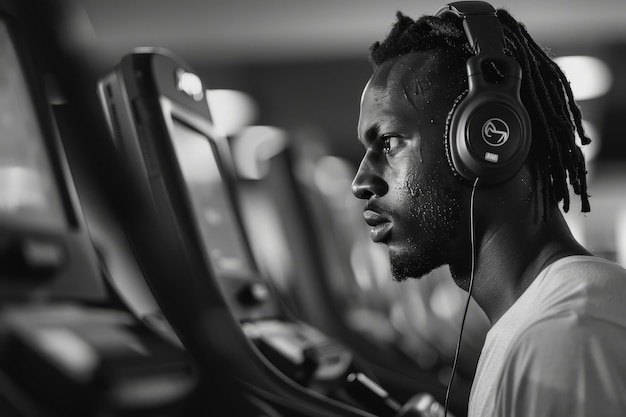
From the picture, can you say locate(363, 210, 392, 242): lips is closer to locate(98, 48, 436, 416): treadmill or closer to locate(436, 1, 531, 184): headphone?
locate(436, 1, 531, 184): headphone

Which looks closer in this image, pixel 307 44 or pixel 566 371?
pixel 566 371

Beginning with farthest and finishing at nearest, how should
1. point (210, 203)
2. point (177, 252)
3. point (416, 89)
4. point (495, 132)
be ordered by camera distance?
point (210, 203) < point (177, 252) < point (416, 89) < point (495, 132)

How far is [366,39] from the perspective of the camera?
491 centimetres

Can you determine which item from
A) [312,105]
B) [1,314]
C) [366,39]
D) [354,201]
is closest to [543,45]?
[1,314]

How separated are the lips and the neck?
13 centimetres

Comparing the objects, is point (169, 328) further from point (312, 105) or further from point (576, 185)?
point (312, 105)

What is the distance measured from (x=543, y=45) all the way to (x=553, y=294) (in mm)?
472

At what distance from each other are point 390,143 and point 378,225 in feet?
0.38

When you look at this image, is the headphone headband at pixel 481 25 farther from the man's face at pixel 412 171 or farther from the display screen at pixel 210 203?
the display screen at pixel 210 203

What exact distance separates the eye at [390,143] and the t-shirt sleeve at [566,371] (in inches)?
14.4

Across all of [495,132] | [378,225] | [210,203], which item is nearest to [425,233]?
[378,225]

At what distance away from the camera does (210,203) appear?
1631 millimetres

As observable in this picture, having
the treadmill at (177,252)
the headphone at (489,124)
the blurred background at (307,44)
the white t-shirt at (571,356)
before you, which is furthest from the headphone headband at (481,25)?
the blurred background at (307,44)

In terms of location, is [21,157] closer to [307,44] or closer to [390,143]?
[390,143]
